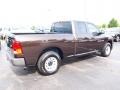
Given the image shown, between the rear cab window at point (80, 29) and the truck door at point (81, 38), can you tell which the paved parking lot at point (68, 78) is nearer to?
the truck door at point (81, 38)

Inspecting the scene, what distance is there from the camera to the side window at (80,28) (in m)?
6.25

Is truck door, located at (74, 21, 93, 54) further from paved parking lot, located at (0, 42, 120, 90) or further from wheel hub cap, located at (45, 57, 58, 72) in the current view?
wheel hub cap, located at (45, 57, 58, 72)

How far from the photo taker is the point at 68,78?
196 inches

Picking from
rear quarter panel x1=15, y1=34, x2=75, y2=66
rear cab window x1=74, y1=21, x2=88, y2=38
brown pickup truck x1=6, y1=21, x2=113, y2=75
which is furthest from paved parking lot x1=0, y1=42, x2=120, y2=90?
rear cab window x1=74, y1=21, x2=88, y2=38

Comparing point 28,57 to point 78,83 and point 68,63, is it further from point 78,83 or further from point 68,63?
point 68,63

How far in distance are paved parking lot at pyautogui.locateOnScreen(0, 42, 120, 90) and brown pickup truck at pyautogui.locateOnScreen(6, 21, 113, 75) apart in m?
0.44

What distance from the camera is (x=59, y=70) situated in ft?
19.1

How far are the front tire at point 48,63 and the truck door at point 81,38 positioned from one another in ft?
3.58

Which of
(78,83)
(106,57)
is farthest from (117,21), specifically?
(78,83)

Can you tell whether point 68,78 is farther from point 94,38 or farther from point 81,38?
point 94,38

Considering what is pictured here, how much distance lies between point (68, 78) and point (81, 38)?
1.93m

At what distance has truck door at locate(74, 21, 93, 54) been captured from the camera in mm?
6228

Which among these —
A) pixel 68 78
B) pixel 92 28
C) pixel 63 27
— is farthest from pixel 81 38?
pixel 68 78

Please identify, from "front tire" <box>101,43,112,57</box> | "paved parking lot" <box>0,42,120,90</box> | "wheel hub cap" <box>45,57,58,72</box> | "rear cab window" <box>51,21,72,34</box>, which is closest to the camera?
"paved parking lot" <box>0,42,120,90</box>
